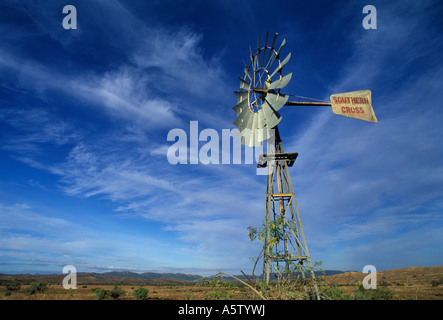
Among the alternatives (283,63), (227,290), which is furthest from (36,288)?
(283,63)

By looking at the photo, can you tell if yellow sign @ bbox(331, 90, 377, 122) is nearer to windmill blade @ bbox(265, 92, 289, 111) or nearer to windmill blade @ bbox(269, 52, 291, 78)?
windmill blade @ bbox(265, 92, 289, 111)

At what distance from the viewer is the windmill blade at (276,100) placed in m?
11.1

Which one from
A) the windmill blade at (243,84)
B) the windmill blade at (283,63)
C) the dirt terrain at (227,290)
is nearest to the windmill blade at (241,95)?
the windmill blade at (243,84)

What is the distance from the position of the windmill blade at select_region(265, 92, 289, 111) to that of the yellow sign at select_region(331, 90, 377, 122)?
7.23ft

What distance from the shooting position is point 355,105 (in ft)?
31.2

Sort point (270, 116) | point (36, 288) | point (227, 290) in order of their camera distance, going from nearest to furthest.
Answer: point (227, 290) → point (270, 116) → point (36, 288)

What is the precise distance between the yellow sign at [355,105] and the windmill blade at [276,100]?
220 cm

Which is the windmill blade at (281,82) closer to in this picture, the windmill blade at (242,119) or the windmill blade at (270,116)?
the windmill blade at (270,116)

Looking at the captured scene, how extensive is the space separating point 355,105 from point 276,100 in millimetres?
3483

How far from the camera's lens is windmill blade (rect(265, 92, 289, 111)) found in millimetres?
11117

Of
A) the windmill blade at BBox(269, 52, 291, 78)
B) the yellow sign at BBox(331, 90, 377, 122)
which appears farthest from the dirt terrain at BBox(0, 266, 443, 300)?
the windmill blade at BBox(269, 52, 291, 78)

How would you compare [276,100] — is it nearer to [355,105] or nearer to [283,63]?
[283,63]
